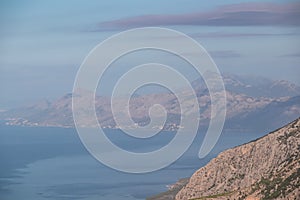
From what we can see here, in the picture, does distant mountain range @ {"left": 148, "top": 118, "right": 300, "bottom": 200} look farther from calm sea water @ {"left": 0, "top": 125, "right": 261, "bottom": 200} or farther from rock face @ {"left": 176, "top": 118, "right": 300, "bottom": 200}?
calm sea water @ {"left": 0, "top": 125, "right": 261, "bottom": 200}

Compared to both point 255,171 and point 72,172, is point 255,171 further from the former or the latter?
point 72,172

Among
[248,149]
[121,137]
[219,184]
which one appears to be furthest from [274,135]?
[121,137]

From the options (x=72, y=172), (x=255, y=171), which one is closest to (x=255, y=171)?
(x=255, y=171)

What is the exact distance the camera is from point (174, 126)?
157 metres

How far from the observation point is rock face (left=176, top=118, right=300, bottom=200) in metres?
29.2

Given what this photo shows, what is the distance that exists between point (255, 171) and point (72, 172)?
165ft

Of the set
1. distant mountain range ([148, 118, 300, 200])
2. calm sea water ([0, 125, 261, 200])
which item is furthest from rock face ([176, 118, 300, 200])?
calm sea water ([0, 125, 261, 200])

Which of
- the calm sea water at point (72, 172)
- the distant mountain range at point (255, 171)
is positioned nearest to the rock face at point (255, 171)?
the distant mountain range at point (255, 171)

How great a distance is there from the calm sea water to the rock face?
2376 cm

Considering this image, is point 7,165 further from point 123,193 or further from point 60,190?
point 123,193

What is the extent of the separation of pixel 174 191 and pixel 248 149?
18.1m

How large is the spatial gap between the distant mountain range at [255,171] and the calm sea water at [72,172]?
77.7ft

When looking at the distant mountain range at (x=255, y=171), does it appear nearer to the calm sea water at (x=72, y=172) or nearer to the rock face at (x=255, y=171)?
the rock face at (x=255, y=171)

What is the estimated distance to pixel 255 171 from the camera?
36.3 m
